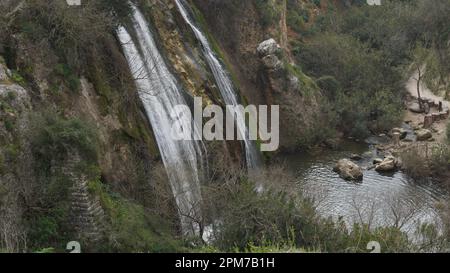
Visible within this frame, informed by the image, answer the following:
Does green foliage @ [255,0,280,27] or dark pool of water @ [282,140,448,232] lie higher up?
green foliage @ [255,0,280,27]

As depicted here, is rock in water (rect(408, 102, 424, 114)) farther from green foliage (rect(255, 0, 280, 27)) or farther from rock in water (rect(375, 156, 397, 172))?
green foliage (rect(255, 0, 280, 27))

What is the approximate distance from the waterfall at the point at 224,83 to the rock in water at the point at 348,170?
429cm

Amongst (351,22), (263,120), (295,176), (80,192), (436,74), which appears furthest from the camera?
(351,22)

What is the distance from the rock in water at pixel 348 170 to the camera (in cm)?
2706

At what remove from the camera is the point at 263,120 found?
1231 inches

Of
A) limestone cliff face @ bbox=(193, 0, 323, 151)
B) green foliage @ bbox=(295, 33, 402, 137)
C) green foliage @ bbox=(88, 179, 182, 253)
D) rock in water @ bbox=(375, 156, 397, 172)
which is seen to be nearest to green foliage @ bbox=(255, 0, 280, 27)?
limestone cliff face @ bbox=(193, 0, 323, 151)

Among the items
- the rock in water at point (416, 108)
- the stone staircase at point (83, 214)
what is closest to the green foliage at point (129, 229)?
the stone staircase at point (83, 214)

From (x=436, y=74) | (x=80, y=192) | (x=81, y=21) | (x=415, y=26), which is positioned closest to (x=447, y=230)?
(x=80, y=192)

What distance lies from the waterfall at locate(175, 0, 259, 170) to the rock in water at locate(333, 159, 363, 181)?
429 cm

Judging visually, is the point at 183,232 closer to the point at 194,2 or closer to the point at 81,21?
the point at 81,21

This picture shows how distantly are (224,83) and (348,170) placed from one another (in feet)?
24.5

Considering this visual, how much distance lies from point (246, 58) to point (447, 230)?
57.3 ft

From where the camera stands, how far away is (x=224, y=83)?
26.9 meters

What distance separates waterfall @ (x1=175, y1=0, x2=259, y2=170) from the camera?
26.3 meters
